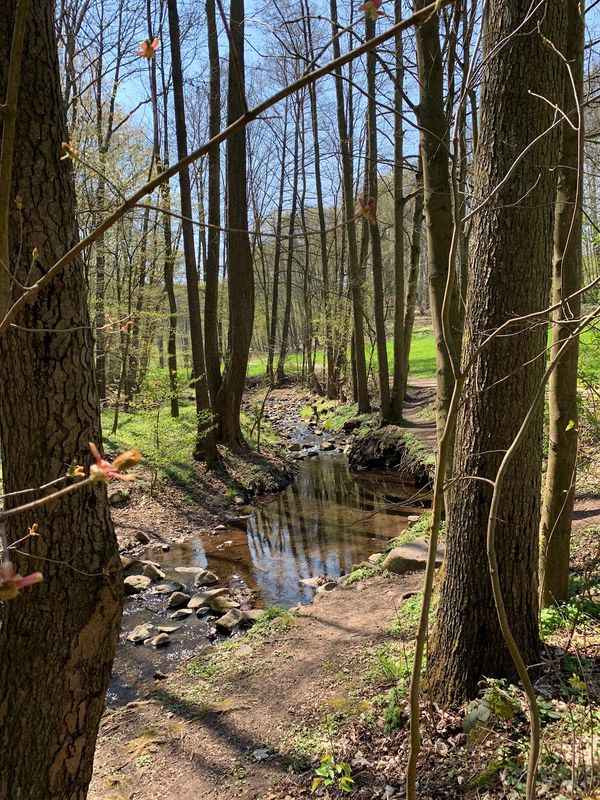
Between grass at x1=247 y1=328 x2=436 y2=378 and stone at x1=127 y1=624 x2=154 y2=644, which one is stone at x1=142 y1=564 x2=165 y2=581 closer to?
stone at x1=127 y1=624 x2=154 y2=644

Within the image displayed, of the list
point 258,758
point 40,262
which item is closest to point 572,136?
point 40,262

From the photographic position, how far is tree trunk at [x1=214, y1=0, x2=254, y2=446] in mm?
11242

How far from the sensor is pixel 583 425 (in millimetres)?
6281

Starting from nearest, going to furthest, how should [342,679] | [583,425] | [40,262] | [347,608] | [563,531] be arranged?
[40,262] → [563,531] → [342,679] → [347,608] → [583,425]

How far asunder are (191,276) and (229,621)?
7.14 metres

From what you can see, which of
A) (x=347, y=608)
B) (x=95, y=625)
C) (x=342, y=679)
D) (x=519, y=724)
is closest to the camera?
(x=95, y=625)

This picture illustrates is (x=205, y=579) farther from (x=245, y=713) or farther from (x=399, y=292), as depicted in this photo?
(x=399, y=292)

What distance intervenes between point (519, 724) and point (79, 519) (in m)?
2.52

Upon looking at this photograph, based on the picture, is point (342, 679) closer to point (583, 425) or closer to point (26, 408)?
point (26, 408)

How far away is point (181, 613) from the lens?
21.9ft

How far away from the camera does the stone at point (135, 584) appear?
7277 millimetres

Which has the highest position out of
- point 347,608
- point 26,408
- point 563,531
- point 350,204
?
point 350,204

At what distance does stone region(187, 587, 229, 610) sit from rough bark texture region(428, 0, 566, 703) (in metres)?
4.14

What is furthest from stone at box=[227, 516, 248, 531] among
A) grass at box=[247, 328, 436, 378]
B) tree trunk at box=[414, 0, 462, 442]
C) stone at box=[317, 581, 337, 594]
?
grass at box=[247, 328, 436, 378]
